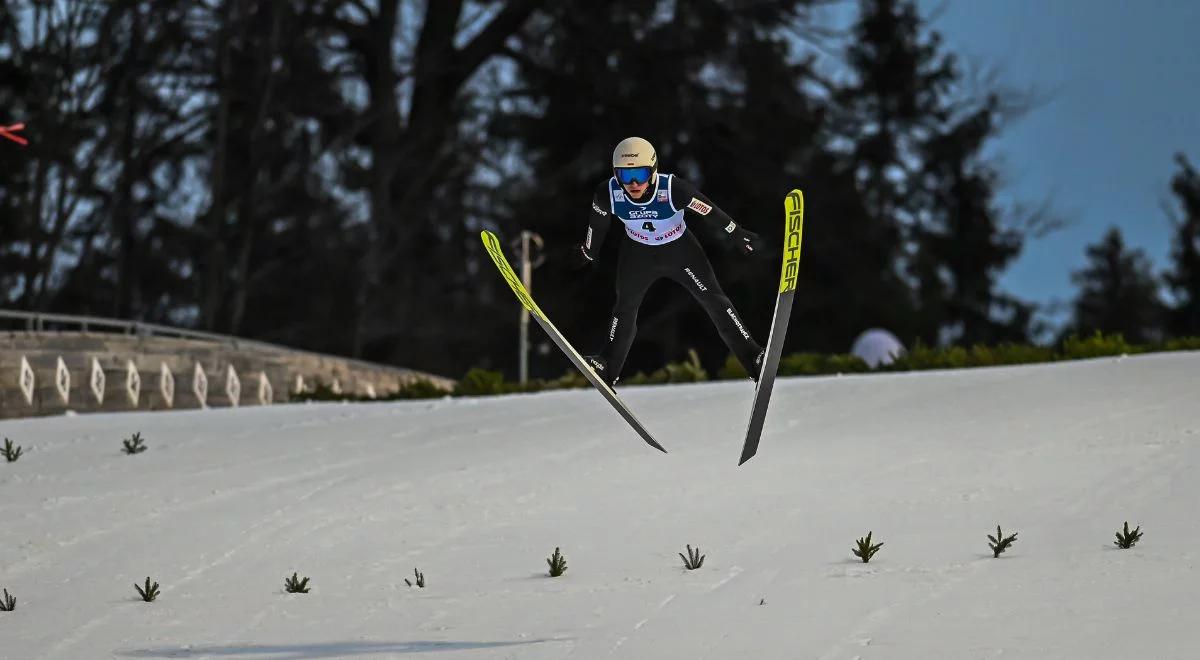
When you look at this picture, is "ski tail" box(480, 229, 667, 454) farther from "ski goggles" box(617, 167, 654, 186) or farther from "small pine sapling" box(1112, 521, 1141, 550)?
"small pine sapling" box(1112, 521, 1141, 550)

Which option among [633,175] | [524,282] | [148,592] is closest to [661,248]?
[633,175]

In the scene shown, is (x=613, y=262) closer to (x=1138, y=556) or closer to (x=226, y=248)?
(x=226, y=248)

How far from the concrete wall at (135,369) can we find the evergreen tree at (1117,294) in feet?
112

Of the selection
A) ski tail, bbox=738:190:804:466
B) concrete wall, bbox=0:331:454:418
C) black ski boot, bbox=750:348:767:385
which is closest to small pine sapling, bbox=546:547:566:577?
ski tail, bbox=738:190:804:466

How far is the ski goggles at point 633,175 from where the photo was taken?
349 inches

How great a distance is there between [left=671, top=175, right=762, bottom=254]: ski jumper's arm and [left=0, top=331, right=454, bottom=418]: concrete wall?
Answer: 41.8ft

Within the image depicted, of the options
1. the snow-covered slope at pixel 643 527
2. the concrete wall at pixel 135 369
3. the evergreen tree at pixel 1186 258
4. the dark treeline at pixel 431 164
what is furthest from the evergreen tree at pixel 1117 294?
the snow-covered slope at pixel 643 527

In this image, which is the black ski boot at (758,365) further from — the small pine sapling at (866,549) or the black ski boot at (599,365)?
the small pine sapling at (866,549)

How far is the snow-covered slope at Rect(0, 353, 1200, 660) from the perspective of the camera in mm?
8773

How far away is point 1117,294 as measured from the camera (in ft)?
202

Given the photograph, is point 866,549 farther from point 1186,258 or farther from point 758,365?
point 1186,258

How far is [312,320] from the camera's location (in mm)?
42844

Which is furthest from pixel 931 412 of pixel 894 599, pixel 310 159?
pixel 310 159

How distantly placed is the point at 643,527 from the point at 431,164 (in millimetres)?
30402
